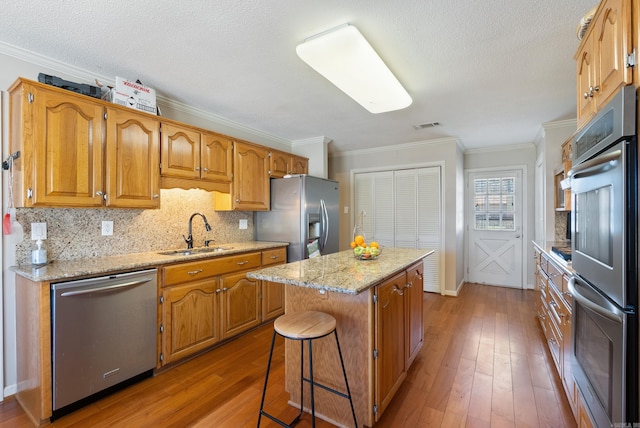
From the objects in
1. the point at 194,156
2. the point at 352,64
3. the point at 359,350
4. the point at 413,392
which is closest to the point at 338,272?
the point at 359,350

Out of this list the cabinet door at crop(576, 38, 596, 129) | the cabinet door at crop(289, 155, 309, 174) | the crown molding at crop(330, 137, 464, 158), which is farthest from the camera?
the crown molding at crop(330, 137, 464, 158)

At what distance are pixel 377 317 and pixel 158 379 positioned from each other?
1.81 m

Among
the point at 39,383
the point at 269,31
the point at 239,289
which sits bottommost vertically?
the point at 39,383

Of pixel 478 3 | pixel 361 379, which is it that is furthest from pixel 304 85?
Result: pixel 361 379

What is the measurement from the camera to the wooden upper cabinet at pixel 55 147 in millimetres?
1849

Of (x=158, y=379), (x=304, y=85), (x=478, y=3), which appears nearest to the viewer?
(x=478, y=3)

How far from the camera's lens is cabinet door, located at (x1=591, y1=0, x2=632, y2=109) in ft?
3.31

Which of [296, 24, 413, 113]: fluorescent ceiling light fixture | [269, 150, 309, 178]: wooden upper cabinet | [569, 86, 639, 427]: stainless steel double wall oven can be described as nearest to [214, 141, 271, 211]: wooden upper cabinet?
[269, 150, 309, 178]: wooden upper cabinet

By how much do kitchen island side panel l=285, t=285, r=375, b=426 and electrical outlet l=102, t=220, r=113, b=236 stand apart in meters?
1.76

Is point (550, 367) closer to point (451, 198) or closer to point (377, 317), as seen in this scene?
point (377, 317)

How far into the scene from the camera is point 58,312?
5.78 feet

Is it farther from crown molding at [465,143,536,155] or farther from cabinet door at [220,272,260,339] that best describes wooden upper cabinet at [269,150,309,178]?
crown molding at [465,143,536,155]

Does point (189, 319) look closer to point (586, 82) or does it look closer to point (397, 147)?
point (586, 82)

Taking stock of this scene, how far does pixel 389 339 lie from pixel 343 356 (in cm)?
Answer: 33
